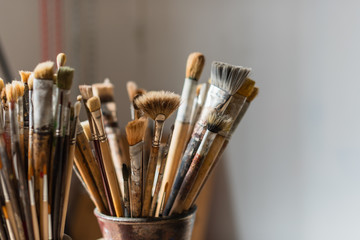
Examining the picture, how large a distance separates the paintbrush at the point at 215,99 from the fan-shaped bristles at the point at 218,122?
2cm

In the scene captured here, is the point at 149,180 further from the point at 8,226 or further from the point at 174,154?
the point at 8,226

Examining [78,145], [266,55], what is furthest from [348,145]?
[78,145]

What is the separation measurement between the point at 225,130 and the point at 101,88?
8.0 inches

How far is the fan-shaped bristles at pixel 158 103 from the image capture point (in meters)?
0.50

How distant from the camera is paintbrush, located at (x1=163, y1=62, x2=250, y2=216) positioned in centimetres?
52

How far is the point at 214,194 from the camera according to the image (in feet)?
5.17

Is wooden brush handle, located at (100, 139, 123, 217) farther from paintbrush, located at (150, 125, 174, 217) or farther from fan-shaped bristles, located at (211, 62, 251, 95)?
fan-shaped bristles, located at (211, 62, 251, 95)

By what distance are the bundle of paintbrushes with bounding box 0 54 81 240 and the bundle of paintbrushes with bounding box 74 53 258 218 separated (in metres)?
0.07

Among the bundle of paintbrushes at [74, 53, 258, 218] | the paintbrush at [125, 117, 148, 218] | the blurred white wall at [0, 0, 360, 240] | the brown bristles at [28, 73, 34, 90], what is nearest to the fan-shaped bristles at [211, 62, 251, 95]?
the bundle of paintbrushes at [74, 53, 258, 218]

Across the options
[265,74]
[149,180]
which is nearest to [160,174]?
[149,180]

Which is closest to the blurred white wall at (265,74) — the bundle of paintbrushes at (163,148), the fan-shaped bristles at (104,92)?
the fan-shaped bristles at (104,92)

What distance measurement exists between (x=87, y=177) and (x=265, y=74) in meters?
0.94

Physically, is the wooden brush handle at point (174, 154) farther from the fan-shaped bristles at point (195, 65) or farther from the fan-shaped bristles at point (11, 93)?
the fan-shaped bristles at point (11, 93)

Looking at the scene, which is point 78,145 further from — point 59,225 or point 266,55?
point 266,55
